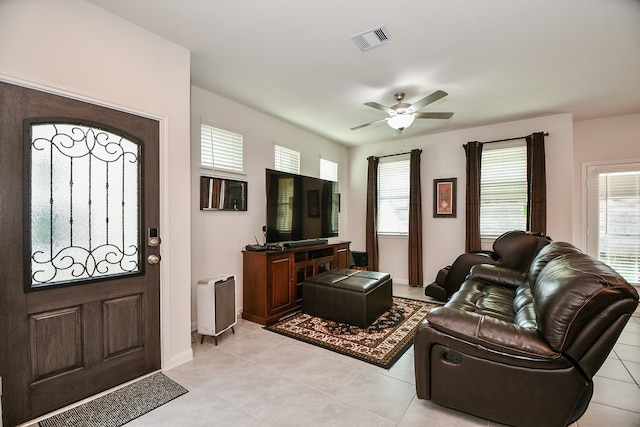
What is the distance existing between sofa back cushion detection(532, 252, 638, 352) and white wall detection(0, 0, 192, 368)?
2.66m

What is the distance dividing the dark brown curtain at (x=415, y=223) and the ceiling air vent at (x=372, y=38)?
3059 mm

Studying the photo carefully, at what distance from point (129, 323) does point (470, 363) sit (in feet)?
8.07

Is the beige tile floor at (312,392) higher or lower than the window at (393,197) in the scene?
lower

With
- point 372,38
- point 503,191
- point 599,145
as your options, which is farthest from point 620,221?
point 372,38

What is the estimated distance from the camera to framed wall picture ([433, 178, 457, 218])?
4.98 m

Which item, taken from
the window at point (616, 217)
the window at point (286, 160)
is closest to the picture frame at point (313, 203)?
the window at point (286, 160)

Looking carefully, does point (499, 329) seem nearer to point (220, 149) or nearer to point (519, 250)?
point (519, 250)

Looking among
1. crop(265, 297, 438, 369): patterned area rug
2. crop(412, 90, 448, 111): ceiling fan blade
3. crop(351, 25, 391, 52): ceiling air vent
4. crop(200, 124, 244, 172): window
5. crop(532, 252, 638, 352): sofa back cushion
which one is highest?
crop(351, 25, 391, 52): ceiling air vent

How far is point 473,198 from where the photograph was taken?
4.69 m

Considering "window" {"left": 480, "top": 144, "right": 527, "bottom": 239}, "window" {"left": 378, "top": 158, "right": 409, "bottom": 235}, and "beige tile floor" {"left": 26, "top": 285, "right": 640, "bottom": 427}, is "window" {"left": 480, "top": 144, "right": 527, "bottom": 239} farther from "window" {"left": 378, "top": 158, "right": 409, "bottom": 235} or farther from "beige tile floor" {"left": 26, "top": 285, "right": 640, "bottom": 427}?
"beige tile floor" {"left": 26, "top": 285, "right": 640, "bottom": 427}

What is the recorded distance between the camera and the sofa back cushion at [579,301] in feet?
4.48

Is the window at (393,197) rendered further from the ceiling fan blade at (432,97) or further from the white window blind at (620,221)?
the white window blind at (620,221)

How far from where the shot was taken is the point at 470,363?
1703 millimetres

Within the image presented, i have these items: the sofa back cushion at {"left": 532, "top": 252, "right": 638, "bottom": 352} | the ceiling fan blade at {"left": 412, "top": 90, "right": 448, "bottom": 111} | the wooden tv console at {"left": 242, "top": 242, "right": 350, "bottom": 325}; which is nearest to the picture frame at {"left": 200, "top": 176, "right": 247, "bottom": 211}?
the wooden tv console at {"left": 242, "top": 242, "right": 350, "bottom": 325}
